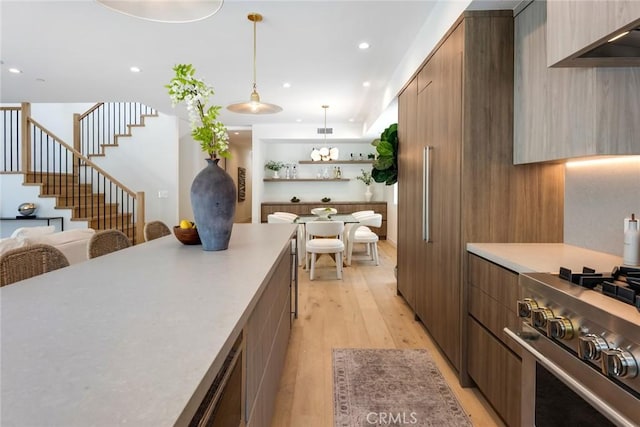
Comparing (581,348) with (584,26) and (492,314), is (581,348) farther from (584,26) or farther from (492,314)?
(584,26)

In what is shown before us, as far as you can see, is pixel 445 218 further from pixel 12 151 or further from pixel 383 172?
pixel 12 151

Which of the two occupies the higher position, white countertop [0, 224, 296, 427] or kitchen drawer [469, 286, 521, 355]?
white countertop [0, 224, 296, 427]

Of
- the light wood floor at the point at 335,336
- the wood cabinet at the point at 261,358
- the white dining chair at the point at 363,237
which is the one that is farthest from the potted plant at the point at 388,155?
the wood cabinet at the point at 261,358

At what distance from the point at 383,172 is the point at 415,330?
1836mm

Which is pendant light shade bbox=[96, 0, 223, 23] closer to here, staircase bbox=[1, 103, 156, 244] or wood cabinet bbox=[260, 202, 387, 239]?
staircase bbox=[1, 103, 156, 244]

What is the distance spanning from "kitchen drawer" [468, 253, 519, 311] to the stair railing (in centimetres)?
765

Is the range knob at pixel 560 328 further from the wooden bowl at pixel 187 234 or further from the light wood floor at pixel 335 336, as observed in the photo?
the wooden bowl at pixel 187 234

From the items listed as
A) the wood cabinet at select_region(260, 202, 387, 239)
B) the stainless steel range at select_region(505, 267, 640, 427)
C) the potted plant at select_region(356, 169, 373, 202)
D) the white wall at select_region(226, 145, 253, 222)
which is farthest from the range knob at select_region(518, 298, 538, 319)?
the white wall at select_region(226, 145, 253, 222)

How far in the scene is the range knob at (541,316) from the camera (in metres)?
1.18

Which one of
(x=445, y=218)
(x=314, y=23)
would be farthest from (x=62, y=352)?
(x=314, y=23)

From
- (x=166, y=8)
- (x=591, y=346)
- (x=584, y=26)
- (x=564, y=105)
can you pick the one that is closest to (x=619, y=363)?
(x=591, y=346)

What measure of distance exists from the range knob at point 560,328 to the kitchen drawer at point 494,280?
0.43 m

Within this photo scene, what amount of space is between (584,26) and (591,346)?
104cm

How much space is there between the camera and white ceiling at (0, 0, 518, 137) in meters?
3.02
